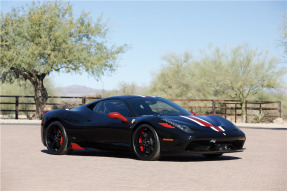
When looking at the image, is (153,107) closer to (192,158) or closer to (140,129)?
(140,129)

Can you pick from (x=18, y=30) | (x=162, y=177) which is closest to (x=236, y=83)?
(x=18, y=30)

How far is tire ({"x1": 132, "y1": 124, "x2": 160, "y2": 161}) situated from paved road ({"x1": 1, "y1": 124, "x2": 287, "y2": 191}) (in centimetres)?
15

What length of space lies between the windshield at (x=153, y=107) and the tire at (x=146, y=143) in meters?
0.52

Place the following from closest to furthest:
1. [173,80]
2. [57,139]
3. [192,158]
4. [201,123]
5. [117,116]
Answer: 1. [201,123]
2. [117,116]
3. [192,158]
4. [57,139]
5. [173,80]

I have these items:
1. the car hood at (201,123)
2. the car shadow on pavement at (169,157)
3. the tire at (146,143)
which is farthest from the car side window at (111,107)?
the car hood at (201,123)

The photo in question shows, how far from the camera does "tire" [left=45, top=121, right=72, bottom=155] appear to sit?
11727 mm

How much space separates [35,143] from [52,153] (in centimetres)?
351

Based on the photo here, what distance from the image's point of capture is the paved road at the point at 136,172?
24.7 feet

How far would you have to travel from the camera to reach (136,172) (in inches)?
351

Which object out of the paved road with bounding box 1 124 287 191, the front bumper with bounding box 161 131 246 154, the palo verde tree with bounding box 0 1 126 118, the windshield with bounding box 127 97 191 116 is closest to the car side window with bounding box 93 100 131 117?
the windshield with bounding box 127 97 191 116

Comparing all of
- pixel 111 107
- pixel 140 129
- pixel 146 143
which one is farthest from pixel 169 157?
pixel 111 107

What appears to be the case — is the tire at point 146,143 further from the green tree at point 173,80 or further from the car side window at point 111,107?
the green tree at point 173,80

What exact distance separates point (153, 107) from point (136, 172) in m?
2.59

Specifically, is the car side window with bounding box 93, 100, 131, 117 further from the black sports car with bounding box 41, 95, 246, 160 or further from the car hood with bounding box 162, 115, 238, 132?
the car hood with bounding box 162, 115, 238, 132
